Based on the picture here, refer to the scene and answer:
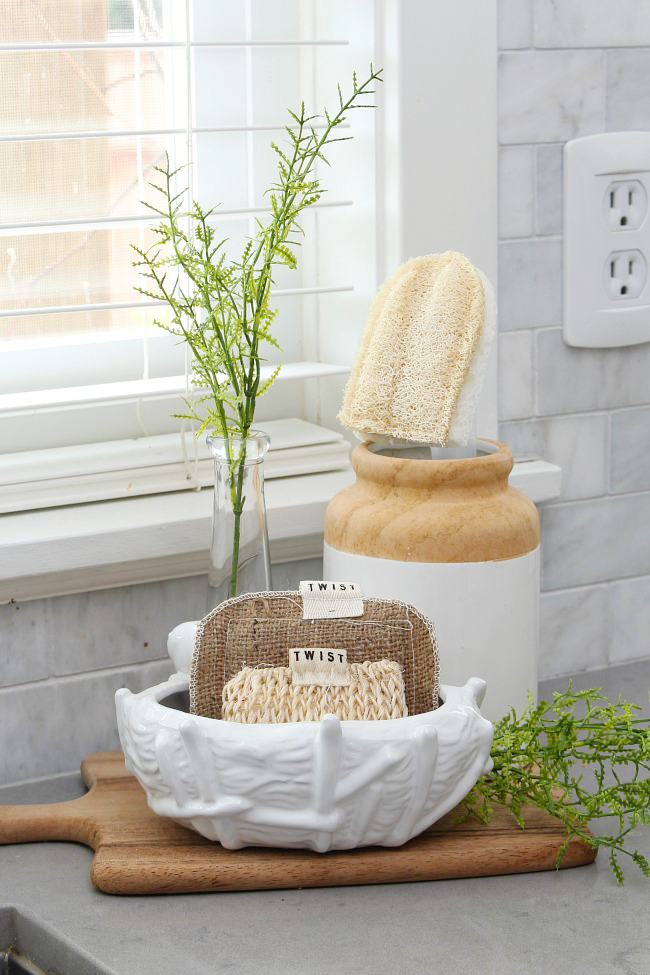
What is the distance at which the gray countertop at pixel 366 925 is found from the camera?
809mm

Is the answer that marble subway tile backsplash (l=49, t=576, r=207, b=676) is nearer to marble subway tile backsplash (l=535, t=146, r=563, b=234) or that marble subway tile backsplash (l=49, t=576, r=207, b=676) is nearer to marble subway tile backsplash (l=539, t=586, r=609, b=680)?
marble subway tile backsplash (l=539, t=586, r=609, b=680)

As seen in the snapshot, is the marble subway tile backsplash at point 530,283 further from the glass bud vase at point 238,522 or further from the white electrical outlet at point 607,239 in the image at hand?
the glass bud vase at point 238,522

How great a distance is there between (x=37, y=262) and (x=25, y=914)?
60cm

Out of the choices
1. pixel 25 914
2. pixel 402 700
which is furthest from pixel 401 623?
pixel 25 914

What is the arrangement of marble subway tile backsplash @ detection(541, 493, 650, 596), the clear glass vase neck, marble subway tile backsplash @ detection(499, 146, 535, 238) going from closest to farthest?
the clear glass vase neck
marble subway tile backsplash @ detection(499, 146, 535, 238)
marble subway tile backsplash @ detection(541, 493, 650, 596)

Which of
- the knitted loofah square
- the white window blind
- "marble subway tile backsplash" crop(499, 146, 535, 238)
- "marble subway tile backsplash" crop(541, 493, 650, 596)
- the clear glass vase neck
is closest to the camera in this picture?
the knitted loofah square

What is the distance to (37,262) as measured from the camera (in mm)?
1188

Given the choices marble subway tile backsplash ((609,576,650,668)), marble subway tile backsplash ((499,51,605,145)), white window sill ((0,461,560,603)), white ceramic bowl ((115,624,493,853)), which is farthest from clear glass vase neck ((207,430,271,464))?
marble subway tile backsplash ((609,576,650,668))

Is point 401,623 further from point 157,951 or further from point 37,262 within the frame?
point 37,262

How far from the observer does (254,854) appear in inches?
35.6

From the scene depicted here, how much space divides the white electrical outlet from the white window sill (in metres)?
0.33

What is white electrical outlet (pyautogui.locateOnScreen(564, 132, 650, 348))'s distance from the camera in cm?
129

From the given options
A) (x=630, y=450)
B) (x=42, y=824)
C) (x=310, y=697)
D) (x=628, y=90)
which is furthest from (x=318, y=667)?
(x=628, y=90)

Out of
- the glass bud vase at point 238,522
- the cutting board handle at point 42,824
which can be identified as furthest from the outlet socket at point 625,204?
the cutting board handle at point 42,824
